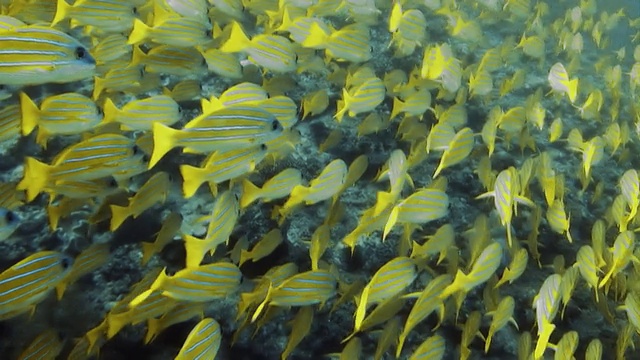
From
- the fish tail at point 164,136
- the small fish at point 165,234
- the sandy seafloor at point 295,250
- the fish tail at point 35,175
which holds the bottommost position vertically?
the sandy seafloor at point 295,250

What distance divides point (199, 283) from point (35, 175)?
1339mm

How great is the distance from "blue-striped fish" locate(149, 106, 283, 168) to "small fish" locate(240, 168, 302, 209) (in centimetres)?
54

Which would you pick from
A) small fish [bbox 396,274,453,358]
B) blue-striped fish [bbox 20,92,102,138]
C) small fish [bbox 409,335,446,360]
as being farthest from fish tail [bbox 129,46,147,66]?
small fish [bbox 409,335,446,360]

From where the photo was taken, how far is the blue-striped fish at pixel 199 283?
2547 mm

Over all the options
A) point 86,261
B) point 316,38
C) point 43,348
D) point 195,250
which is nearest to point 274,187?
point 195,250

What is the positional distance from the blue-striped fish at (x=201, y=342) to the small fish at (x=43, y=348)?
1.00 m

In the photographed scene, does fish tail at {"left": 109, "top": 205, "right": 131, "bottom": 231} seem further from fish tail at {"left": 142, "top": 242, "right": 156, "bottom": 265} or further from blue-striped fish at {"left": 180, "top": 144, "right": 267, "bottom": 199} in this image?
blue-striped fish at {"left": 180, "top": 144, "right": 267, "bottom": 199}

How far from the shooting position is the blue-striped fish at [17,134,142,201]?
9.34 feet

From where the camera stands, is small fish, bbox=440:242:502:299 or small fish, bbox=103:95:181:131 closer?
small fish, bbox=440:242:502:299

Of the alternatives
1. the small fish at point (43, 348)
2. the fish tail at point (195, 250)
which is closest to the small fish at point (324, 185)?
the fish tail at point (195, 250)

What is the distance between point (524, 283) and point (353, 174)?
2.01 metres

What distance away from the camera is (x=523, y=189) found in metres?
4.47

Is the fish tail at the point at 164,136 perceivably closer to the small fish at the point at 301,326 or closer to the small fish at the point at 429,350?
the small fish at the point at 301,326

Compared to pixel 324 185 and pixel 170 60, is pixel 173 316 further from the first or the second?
pixel 170 60
